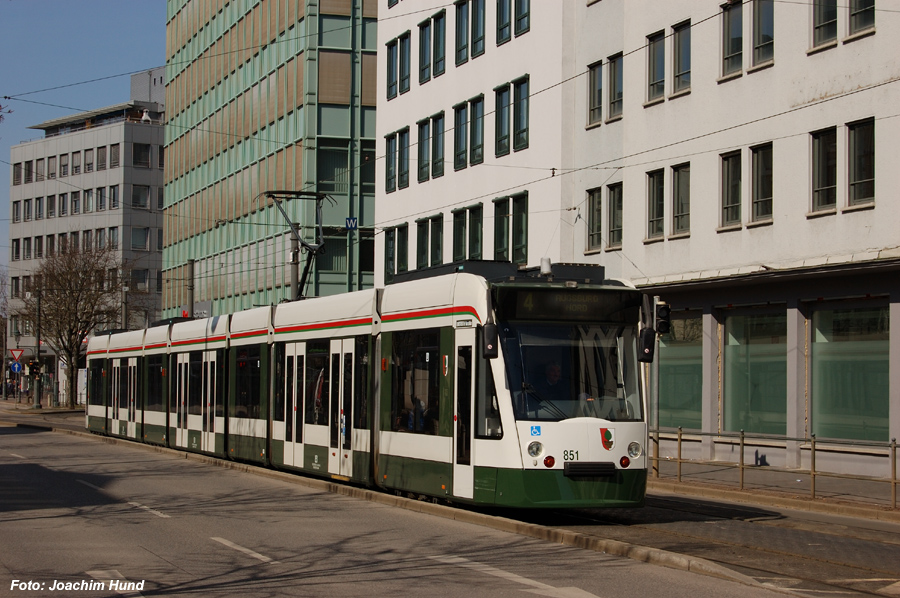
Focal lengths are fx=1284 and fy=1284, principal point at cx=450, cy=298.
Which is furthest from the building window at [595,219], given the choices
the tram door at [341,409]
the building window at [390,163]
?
the tram door at [341,409]

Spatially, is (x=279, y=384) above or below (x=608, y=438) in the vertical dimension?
above

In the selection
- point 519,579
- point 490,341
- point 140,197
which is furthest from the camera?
point 140,197

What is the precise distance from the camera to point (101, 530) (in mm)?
14398

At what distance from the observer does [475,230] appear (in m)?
40.8

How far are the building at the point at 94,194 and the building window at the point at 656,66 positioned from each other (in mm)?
64165

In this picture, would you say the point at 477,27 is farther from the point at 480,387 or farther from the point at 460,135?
the point at 480,387

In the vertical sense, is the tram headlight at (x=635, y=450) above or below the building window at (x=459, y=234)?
below

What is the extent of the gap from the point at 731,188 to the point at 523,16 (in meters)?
11.2

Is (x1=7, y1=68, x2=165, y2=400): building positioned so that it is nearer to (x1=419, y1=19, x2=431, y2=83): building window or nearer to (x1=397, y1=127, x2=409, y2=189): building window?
(x1=397, y1=127, x2=409, y2=189): building window

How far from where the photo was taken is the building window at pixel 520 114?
37.4m

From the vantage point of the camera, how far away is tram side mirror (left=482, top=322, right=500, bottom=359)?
1455 centimetres

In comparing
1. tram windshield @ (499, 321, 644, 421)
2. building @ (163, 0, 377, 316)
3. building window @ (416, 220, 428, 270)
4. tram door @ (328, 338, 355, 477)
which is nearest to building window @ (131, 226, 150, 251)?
building @ (163, 0, 377, 316)

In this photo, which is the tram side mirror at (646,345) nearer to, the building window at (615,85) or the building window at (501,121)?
the building window at (615,85)

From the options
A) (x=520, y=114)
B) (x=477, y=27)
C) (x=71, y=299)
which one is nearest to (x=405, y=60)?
(x=477, y=27)
